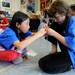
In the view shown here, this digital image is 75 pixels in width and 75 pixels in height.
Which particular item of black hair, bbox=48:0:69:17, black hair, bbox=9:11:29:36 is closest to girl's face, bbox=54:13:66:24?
black hair, bbox=48:0:69:17

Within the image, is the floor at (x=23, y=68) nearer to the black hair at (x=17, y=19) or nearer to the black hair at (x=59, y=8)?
the black hair at (x=17, y=19)

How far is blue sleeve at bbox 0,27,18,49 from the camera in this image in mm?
1493

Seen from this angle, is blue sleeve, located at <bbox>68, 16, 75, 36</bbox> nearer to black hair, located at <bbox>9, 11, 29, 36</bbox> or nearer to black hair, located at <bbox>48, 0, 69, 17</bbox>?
black hair, located at <bbox>48, 0, 69, 17</bbox>

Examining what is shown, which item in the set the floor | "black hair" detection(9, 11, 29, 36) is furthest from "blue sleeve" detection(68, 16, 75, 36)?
"black hair" detection(9, 11, 29, 36)

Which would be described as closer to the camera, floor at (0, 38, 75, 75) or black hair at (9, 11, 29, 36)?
floor at (0, 38, 75, 75)

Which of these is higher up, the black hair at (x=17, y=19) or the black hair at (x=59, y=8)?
the black hair at (x=59, y=8)

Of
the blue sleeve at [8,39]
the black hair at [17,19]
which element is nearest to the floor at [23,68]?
the blue sleeve at [8,39]

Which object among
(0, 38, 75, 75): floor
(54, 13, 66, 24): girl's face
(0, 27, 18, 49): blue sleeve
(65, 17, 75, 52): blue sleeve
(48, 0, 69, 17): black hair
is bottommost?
(0, 38, 75, 75): floor

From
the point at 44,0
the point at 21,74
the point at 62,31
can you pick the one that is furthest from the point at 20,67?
the point at 44,0

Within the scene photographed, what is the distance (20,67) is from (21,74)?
0.48 feet

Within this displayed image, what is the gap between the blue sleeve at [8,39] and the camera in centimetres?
149

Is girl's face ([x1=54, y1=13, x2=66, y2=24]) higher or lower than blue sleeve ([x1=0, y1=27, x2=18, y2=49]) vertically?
higher

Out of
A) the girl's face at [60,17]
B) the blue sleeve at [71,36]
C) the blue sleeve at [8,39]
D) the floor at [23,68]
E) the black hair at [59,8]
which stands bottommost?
the floor at [23,68]

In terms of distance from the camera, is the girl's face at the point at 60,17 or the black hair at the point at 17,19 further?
the black hair at the point at 17,19
